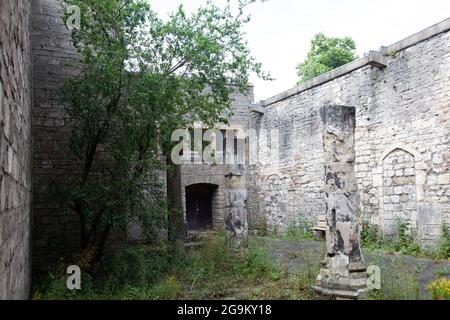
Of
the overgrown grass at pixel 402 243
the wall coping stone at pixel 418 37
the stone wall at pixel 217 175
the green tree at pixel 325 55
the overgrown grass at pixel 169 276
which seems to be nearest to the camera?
the overgrown grass at pixel 169 276

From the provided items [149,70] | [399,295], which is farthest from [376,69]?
[399,295]

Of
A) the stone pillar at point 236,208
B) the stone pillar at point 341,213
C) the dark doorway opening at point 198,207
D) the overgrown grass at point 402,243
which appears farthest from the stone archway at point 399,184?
the dark doorway opening at point 198,207

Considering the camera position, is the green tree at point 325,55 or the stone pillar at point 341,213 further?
the green tree at point 325,55

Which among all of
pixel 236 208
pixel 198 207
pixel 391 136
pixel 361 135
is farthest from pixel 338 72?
pixel 198 207

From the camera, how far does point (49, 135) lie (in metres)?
7.97

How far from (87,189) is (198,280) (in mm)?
2457

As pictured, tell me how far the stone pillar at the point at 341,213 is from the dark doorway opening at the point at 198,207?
996 centimetres

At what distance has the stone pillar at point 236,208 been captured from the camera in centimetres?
920

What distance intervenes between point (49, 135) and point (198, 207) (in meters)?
8.77

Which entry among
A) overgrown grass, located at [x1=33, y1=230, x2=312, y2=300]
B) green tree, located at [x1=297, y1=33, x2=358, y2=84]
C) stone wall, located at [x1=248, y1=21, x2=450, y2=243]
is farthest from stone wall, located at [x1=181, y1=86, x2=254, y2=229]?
green tree, located at [x1=297, y1=33, x2=358, y2=84]

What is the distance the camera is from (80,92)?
7039mm

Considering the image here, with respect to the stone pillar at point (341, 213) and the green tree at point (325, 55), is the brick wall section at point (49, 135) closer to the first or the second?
the stone pillar at point (341, 213)

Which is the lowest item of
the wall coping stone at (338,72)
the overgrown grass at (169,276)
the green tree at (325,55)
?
the overgrown grass at (169,276)

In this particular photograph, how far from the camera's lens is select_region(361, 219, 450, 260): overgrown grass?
27.3 feet
